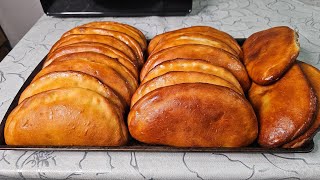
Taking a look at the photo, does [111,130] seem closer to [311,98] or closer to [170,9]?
[311,98]

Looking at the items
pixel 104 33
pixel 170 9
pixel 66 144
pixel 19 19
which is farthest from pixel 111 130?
pixel 19 19

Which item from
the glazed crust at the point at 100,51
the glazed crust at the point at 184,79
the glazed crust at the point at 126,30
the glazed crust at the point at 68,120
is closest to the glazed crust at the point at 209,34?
the glazed crust at the point at 126,30

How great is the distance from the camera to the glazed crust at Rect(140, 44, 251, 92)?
0.92 meters

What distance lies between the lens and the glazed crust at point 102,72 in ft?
2.88

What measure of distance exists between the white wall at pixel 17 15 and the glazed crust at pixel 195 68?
5.22ft

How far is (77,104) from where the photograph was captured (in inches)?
31.3

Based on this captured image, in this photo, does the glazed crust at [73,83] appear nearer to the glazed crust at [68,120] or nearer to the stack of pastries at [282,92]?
the glazed crust at [68,120]

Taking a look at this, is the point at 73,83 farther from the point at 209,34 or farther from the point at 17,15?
the point at 17,15

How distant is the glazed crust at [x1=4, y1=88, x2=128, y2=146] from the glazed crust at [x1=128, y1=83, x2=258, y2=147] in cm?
8

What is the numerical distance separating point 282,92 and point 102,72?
0.52 meters

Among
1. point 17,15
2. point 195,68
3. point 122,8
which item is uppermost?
point 195,68

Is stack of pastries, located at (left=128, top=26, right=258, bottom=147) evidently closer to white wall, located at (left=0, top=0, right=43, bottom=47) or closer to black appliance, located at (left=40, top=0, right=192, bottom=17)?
black appliance, located at (left=40, top=0, right=192, bottom=17)

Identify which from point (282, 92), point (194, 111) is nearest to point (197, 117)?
point (194, 111)

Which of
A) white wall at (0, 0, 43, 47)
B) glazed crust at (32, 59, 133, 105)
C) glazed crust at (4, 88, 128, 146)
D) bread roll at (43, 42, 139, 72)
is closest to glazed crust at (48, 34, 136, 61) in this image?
bread roll at (43, 42, 139, 72)
